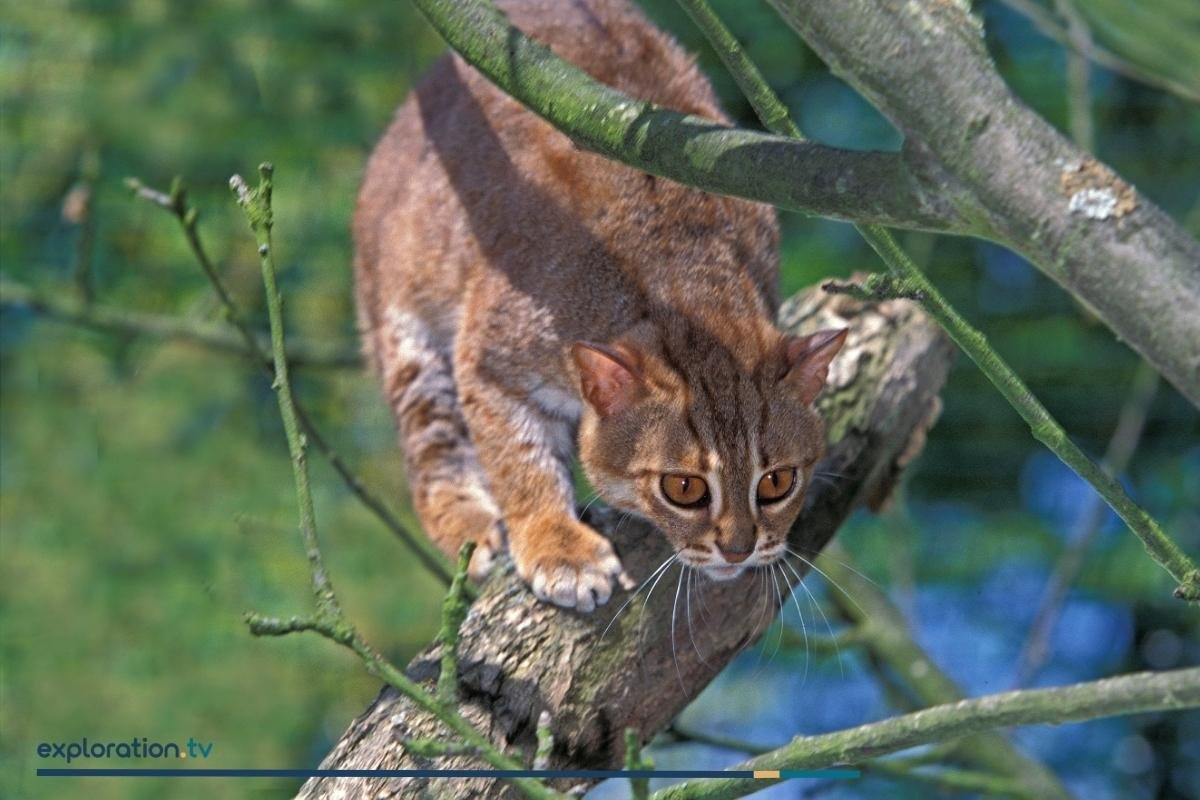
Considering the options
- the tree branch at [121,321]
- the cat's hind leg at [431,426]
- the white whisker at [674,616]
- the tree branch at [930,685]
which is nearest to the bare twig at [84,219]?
the tree branch at [121,321]

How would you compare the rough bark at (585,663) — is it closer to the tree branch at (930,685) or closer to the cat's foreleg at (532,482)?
the cat's foreleg at (532,482)

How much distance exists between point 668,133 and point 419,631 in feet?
7.24

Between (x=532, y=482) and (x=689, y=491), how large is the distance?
1.10 feet

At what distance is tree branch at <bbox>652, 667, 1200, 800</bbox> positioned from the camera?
42.4 inches

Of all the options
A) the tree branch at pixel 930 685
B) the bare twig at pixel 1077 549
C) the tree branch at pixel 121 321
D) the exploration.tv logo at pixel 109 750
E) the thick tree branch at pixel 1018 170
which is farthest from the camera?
the tree branch at pixel 121 321

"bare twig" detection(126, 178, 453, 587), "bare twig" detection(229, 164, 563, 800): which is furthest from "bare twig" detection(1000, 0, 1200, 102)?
"bare twig" detection(229, 164, 563, 800)

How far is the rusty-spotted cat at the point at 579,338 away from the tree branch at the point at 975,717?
69 centimetres

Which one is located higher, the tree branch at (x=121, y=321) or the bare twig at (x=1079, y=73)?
the tree branch at (x=121, y=321)

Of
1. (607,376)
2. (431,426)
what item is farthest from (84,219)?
(607,376)

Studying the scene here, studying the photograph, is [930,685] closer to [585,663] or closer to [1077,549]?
[1077,549]

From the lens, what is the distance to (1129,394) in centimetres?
375

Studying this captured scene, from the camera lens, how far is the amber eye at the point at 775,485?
204cm

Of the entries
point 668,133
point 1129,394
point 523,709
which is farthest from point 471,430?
point 1129,394

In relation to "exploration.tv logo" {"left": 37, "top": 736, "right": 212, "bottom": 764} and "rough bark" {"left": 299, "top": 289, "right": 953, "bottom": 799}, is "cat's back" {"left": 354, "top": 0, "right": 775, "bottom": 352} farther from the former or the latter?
"exploration.tv logo" {"left": 37, "top": 736, "right": 212, "bottom": 764}
